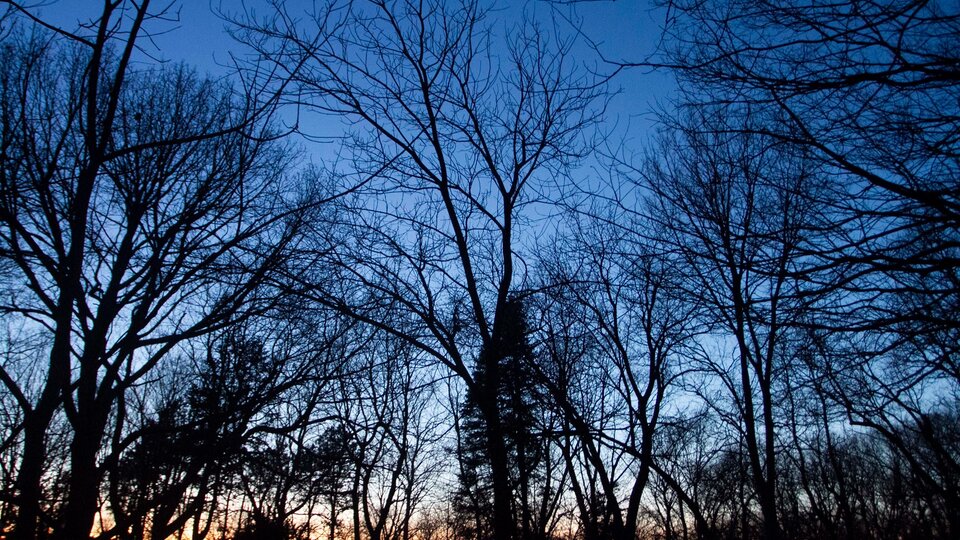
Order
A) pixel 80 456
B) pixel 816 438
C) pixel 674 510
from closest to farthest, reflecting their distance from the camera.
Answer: pixel 80 456, pixel 816 438, pixel 674 510

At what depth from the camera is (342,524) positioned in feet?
86.0

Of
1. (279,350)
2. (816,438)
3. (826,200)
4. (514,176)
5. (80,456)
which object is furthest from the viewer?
(816,438)

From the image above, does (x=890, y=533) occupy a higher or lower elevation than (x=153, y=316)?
lower

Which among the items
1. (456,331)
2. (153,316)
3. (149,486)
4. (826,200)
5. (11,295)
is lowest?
(149,486)

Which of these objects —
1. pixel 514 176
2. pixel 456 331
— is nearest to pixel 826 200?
pixel 514 176

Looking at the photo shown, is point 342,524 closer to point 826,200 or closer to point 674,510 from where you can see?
point 674,510

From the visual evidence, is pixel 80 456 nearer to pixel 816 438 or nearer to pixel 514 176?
pixel 514 176

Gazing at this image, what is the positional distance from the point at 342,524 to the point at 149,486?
21415 mm

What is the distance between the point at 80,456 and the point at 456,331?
4.11 metres

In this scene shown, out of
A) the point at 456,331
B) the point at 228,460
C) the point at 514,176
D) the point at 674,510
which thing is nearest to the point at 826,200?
the point at 514,176

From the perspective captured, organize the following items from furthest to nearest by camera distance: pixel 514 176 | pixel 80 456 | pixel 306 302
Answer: pixel 514 176 < pixel 306 302 < pixel 80 456

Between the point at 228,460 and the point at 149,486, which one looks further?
the point at 149,486

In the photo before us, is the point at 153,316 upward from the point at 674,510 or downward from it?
upward

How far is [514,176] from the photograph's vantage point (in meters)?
7.45
